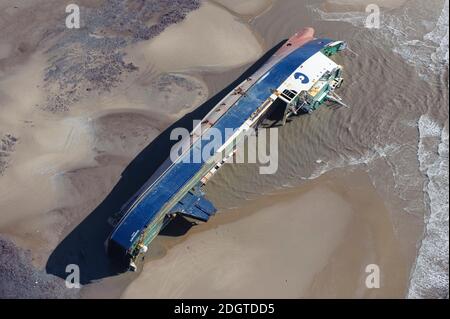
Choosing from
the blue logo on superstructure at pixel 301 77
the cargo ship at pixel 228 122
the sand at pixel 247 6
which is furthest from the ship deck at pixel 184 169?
the sand at pixel 247 6

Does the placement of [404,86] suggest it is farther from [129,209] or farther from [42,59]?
[42,59]

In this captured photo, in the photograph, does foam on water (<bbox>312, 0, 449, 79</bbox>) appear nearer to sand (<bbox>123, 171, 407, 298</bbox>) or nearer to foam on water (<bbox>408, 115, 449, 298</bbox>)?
foam on water (<bbox>408, 115, 449, 298</bbox>)

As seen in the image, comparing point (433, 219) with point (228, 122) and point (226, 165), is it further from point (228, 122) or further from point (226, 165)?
point (228, 122)

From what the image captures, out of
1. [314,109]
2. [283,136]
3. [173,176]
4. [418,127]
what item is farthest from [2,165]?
[418,127]

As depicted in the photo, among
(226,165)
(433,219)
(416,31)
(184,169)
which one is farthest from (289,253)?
(416,31)

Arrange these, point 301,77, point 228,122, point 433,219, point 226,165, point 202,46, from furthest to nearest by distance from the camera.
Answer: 1. point 202,46
2. point 301,77
3. point 226,165
4. point 228,122
5. point 433,219
